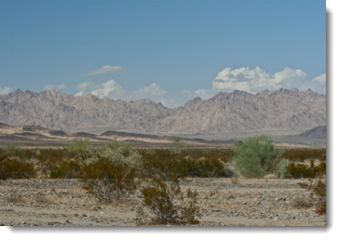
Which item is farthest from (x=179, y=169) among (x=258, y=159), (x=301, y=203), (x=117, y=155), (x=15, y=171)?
(x=301, y=203)

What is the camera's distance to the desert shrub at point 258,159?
69.4ft

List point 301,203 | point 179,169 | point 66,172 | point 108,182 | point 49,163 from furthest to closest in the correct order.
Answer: point 49,163, point 179,169, point 66,172, point 108,182, point 301,203

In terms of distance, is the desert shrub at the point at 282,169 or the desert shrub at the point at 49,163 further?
the desert shrub at the point at 49,163

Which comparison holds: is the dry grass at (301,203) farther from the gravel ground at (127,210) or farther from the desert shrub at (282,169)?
the desert shrub at (282,169)

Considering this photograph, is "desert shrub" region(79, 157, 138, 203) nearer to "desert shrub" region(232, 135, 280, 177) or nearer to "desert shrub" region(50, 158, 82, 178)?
"desert shrub" region(50, 158, 82, 178)

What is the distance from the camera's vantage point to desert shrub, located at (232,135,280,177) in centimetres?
2114

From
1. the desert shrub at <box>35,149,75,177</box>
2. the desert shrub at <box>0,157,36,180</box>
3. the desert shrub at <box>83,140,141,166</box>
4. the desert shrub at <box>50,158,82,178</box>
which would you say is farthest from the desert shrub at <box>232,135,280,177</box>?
the desert shrub at <box>0,157,36,180</box>

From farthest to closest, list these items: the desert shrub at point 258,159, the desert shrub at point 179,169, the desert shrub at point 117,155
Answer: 1. the desert shrub at point 258,159
2. the desert shrub at point 179,169
3. the desert shrub at point 117,155

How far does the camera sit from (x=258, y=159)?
834 inches

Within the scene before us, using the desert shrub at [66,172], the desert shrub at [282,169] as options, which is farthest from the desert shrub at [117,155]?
the desert shrub at [282,169]

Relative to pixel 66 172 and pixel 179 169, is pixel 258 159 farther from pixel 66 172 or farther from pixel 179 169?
pixel 66 172

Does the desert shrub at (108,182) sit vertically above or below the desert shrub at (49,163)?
above

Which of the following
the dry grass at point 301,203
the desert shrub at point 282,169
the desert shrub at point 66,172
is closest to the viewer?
the dry grass at point 301,203
